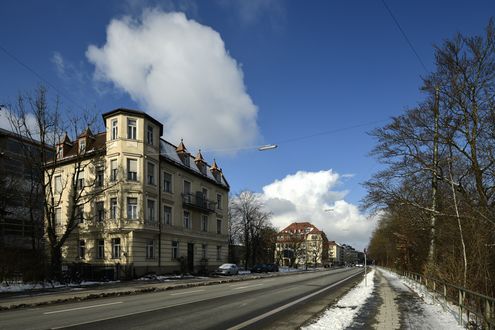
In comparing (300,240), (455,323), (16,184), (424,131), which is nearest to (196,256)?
(16,184)

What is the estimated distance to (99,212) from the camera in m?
37.6

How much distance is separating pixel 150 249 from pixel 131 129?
34.4ft

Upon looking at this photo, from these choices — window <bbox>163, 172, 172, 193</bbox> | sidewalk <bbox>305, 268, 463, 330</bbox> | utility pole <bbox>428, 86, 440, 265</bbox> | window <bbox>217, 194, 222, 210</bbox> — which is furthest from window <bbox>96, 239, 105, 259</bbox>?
sidewalk <bbox>305, 268, 463, 330</bbox>

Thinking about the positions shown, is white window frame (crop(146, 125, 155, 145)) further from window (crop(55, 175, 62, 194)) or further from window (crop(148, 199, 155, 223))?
window (crop(55, 175, 62, 194))

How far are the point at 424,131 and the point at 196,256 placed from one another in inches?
1189

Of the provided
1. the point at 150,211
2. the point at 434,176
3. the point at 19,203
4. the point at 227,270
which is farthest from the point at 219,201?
the point at 434,176

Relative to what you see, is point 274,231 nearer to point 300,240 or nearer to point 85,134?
point 300,240

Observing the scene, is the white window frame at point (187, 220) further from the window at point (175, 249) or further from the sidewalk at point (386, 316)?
the sidewalk at point (386, 316)

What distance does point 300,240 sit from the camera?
100 metres

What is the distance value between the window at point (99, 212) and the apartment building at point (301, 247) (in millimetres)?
59785

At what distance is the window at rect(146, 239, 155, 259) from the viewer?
36784mm

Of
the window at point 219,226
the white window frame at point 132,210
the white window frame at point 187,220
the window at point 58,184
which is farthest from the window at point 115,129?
the window at point 219,226

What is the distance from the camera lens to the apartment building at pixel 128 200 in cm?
3547

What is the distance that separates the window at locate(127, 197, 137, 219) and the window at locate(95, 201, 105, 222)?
102 inches
